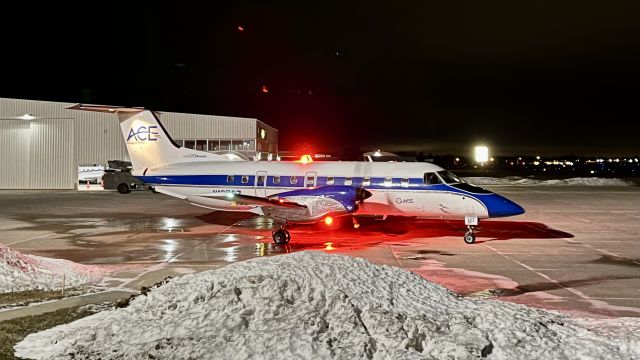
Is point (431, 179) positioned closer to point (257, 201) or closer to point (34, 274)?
point (257, 201)

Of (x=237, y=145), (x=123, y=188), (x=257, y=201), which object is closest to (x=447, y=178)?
(x=257, y=201)

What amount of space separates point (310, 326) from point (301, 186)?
1392 centimetres

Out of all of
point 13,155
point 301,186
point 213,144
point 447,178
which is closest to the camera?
point 447,178

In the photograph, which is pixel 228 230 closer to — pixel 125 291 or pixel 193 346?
pixel 125 291

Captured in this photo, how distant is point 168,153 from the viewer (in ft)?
77.3

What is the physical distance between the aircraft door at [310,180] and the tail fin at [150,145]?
4670mm

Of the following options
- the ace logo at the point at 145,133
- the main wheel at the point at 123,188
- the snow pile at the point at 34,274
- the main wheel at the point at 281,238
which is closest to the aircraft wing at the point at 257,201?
the main wheel at the point at 281,238

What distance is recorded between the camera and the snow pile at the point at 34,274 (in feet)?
37.7

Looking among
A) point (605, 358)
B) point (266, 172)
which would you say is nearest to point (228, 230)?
point (266, 172)

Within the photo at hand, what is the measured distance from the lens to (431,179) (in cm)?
2020

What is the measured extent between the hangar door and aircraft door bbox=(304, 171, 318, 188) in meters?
35.0

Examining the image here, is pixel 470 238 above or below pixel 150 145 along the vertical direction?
below

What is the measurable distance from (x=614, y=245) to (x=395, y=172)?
833cm

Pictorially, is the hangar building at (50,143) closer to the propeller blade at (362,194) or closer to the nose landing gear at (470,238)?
the propeller blade at (362,194)
